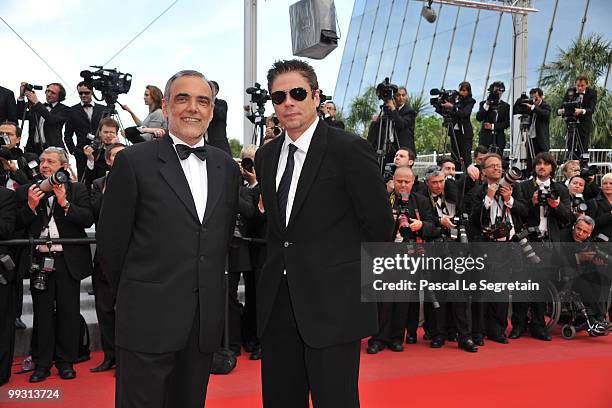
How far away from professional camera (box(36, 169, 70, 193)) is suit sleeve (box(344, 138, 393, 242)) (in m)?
2.27

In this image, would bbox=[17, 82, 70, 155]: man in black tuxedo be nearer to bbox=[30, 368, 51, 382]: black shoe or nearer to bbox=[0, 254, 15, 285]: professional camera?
bbox=[0, 254, 15, 285]: professional camera

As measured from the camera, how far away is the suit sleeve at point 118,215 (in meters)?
2.08

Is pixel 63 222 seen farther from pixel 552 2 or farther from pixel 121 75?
pixel 552 2

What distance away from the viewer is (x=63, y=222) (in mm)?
4375

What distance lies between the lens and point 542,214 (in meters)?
5.75

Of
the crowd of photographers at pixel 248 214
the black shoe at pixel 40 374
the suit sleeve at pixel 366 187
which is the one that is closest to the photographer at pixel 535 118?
the crowd of photographers at pixel 248 214

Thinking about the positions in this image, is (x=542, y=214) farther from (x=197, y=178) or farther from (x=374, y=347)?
(x=197, y=178)

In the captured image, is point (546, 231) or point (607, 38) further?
point (607, 38)

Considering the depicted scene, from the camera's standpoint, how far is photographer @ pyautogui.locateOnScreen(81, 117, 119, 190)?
5137mm

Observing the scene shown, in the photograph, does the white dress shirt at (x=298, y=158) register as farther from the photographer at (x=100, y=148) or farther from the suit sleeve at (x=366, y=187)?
the photographer at (x=100, y=148)

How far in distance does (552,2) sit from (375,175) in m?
18.7

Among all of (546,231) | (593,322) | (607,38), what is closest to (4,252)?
(546,231)

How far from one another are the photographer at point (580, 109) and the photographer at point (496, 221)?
3.33 metres

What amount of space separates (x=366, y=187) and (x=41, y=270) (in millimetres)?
2796
